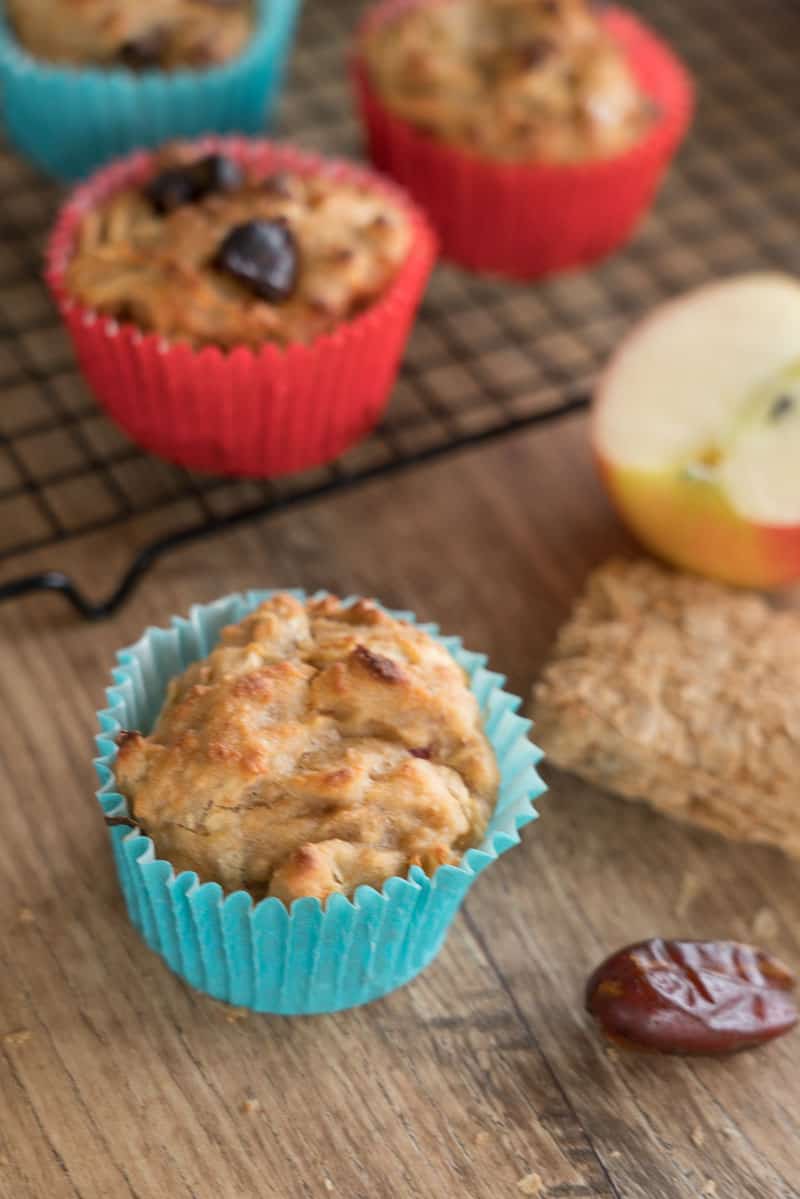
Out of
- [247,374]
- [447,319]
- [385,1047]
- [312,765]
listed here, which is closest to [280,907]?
[312,765]

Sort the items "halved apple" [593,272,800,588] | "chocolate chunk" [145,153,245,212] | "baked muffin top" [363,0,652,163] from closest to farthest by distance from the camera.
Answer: "halved apple" [593,272,800,588] → "chocolate chunk" [145,153,245,212] → "baked muffin top" [363,0,652,163]

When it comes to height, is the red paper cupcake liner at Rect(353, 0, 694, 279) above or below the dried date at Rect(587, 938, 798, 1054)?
above

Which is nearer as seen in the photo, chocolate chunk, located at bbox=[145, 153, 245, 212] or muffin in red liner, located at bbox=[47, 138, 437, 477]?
muffin in red liner, located at bbox=[47, 138, 437, 477]

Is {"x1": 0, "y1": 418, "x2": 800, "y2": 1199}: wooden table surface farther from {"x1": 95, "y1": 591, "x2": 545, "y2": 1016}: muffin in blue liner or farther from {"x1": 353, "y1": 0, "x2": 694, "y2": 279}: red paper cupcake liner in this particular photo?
{"x1": 353, "y1": 0, "x2": 694, "y2": 279}: red paper cupcake liner

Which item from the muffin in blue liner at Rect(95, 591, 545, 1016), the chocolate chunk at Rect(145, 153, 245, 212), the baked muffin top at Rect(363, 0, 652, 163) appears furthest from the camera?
the baked muffin top at Rect(363, 0, 652, 163)

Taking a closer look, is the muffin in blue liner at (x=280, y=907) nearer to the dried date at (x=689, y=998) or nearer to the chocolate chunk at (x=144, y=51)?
the dried date at (x=689, y=998)

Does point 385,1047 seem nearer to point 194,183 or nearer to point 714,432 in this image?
point 714,432

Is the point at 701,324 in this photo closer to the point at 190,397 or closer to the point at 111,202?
the point at 190,397

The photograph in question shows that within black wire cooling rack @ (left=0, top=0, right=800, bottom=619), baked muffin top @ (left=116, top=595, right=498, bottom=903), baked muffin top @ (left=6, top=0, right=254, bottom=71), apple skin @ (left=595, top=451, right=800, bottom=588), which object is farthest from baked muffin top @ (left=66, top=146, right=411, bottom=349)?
baked muffin top @ (left=116, top=595, right=498, bottom=903)
